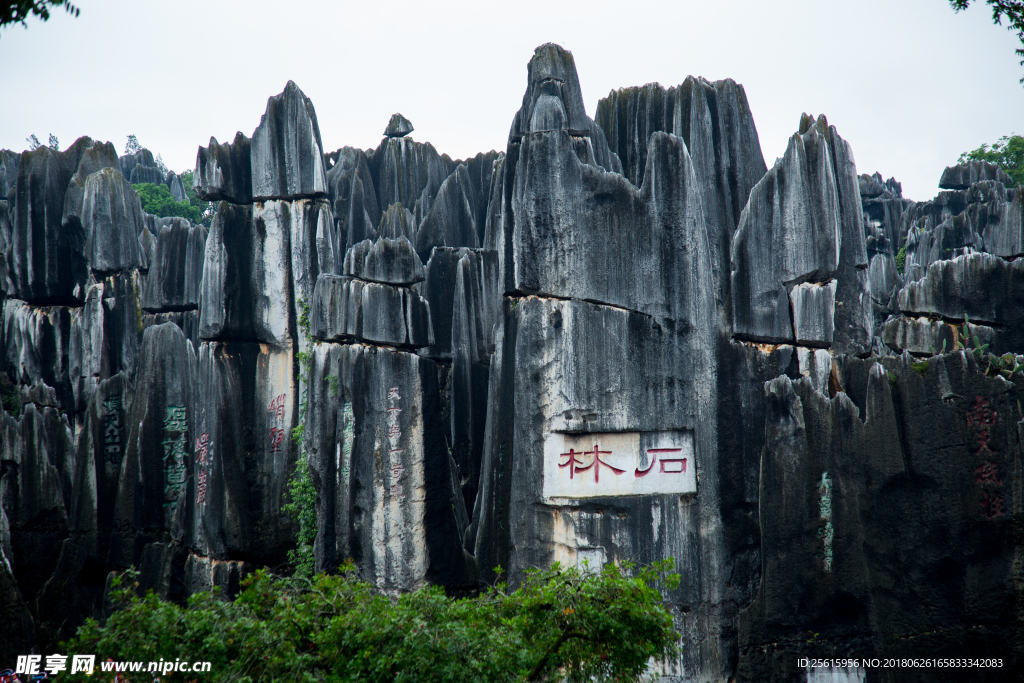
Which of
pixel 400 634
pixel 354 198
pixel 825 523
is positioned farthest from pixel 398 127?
pixel 400 634

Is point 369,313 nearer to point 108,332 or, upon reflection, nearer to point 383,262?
point 383,262

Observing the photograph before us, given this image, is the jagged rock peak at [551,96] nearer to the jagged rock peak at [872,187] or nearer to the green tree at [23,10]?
the green tree at [23,10]

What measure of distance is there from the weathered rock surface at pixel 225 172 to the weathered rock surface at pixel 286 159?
14cm

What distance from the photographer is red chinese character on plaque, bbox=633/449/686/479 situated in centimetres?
869

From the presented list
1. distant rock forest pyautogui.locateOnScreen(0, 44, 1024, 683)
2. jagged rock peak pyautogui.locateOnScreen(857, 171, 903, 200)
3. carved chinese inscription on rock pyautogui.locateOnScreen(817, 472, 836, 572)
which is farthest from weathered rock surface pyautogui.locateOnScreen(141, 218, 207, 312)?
jagged rock peak pyautogui.locateOnScreen(857, 171, 903, 200)

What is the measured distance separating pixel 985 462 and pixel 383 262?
7474 millimetres

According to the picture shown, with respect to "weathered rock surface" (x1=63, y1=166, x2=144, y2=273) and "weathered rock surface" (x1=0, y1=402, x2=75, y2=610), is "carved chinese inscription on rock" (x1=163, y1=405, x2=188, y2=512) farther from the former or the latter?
"weathered rock surface" (x1=63, y1=166, x2=144, y2=273)

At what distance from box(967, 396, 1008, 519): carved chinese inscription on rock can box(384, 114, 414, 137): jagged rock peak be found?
14865mm

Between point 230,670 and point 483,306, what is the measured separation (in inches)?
335

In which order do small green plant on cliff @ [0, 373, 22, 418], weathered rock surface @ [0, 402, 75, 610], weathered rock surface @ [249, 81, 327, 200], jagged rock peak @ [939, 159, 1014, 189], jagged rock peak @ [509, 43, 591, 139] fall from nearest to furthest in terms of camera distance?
jagged rock peak @ [509, 43, 591, 139] → weathered rock surface @ [249, 81, 327, 200] → weathered rock surface @ [0, 402, 75, 610] → small green plant on cliff @ [0, 373, 22, 418] → jagged rock peak @ [939, 159, 1014, 189]

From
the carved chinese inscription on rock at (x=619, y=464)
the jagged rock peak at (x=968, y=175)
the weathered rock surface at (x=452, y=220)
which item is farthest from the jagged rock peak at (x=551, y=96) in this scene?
the jagged rock peak at (x=968, y=175)

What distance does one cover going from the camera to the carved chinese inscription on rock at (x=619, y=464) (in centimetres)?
870

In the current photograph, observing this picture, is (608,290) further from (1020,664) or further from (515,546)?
(1020,664)

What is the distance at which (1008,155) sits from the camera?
28.3 meters
